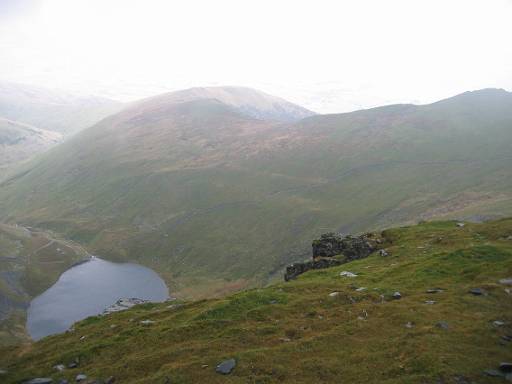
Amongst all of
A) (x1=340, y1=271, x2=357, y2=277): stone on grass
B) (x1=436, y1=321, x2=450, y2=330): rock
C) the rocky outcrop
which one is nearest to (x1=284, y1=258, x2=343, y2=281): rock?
the rocky outcrop

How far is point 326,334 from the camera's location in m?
30.0

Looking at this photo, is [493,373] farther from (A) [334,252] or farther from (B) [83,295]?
(B) [83,295]

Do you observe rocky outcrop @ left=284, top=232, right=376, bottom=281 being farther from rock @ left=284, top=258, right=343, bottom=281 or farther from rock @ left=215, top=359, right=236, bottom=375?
rock @ left=215, top=359, right=236, bottom=375

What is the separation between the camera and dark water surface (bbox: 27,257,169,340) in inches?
5787

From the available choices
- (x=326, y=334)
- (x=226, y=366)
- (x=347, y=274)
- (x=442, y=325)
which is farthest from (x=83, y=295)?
(x=442, y=325)

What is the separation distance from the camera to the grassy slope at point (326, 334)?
24938mm

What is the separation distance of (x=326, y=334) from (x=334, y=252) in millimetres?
34190

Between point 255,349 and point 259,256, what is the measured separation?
6452 inches

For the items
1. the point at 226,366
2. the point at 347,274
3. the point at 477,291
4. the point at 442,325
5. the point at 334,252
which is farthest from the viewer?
the point at 334,252

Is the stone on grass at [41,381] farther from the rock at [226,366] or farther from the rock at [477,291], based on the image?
the rock at [477,291]

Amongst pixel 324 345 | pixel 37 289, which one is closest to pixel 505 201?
pixel 324 345

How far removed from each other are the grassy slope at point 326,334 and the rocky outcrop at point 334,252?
28.2ft

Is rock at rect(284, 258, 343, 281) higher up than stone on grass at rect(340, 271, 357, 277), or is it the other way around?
stone on grass at rect(340, 271, 357, 277)

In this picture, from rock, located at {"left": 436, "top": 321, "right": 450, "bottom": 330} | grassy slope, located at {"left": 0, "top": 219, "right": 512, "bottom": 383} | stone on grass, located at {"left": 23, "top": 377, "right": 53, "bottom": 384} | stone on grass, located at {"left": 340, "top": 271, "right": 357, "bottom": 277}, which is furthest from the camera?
stone on grass, located at {"left": 340, "top": 271, "right": 357, "bottom": 277}
